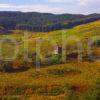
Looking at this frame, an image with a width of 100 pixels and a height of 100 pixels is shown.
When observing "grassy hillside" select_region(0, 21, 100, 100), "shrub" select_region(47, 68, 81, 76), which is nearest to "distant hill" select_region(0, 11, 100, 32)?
"grassy hillside" select_region(0, 21, 100, 100)

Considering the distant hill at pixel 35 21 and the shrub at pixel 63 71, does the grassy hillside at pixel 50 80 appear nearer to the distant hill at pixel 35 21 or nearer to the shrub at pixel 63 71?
the shrub at pixel 63 71

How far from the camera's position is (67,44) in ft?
221

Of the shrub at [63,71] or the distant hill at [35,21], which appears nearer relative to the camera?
the shrub at [63,71]

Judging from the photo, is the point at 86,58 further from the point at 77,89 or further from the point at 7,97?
the point at 7,97

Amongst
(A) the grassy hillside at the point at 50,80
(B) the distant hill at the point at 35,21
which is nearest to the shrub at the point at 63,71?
(A) the grassy hillside at the point at 50,80

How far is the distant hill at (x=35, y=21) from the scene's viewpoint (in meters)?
132

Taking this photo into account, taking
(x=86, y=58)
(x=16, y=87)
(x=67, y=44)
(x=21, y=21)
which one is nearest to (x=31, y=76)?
(x=16, y=87)

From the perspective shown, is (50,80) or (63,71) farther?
(63,71)

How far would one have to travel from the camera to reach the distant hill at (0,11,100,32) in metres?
132

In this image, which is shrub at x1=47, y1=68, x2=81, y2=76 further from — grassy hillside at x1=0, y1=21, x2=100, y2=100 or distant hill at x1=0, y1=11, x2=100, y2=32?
distant hill at x1=0, y1=11, x2=100, y2=32

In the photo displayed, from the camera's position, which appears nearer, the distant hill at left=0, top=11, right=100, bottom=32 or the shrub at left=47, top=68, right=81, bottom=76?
the shrub at left=47, top=68, right=81, bottom=76

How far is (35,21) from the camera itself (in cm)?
15150

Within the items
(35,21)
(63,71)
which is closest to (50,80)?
(63,71)

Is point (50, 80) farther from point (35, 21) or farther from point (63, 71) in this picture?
point (35, 21)
